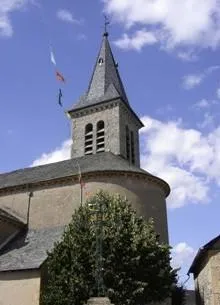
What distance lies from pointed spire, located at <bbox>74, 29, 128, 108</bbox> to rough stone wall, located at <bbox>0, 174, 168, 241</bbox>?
41.0 ft

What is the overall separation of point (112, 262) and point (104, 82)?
78.2ft

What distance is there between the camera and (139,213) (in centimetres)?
2394

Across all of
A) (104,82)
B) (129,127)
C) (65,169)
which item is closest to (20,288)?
(65,169)

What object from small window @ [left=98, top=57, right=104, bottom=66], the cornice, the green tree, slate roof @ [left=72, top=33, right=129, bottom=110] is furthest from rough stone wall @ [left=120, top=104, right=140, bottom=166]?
the green tree

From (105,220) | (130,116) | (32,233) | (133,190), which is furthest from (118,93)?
(105,220)

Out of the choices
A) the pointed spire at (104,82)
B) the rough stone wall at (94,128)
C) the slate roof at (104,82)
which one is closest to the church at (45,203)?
the rough stone wall at (94,128)

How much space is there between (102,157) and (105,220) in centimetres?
1006

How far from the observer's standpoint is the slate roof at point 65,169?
2517 cm

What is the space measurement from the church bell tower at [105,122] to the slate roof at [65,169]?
5.32 metres

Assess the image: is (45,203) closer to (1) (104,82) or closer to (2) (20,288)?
(2) (20,288)

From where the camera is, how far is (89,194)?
24.3 m

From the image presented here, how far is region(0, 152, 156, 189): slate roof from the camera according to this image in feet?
82.6

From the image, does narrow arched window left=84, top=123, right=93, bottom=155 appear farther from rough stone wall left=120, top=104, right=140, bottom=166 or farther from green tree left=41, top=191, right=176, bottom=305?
green tree left=41, top=191, right=176, bottom=305

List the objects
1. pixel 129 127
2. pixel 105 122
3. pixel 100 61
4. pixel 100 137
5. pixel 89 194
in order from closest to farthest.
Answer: pixel 89 194 → pixel 100 137 → pixel 105 122 → pixel 129 127 → pixel 100 61
